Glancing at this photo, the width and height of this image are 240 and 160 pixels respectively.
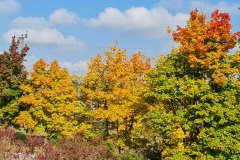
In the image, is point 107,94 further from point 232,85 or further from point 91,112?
point 232,85

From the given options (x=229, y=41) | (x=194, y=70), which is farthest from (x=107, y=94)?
(x=229, y=41)

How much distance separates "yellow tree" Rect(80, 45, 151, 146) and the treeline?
71 mm

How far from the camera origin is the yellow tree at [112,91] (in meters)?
24.4

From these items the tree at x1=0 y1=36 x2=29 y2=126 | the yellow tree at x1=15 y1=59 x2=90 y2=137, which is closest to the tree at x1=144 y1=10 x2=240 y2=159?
the yellow tree at x1=15 y1=59 x2=90 y2=137

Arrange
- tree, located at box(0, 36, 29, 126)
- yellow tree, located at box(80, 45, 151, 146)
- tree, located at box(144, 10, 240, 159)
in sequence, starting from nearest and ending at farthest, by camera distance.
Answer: tree, located at box(144, 10, 240, 159), yellow tree, located at box(80, 45, 151, 146), tree, located at box(0, 36, 29, 126)

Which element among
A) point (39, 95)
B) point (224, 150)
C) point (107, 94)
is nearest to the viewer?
point (224, 150)

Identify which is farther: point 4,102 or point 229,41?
point 4,102

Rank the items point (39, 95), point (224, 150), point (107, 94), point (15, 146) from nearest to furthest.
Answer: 1. point (224, 150)
2. point (15, 146)
3. point (107, 94)
4. point (39, 95)

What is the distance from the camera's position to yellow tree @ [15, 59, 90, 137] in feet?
86.2

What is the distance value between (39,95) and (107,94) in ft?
17.9

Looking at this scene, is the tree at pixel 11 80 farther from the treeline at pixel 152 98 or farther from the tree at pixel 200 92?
the tree at pixel 200 92

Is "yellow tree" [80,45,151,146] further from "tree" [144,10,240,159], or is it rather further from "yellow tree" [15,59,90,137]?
"tree" [144,10,240,159]

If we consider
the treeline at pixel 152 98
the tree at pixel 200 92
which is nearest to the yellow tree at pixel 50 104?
the treeline at pixel 152 98

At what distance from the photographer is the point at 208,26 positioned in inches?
715
